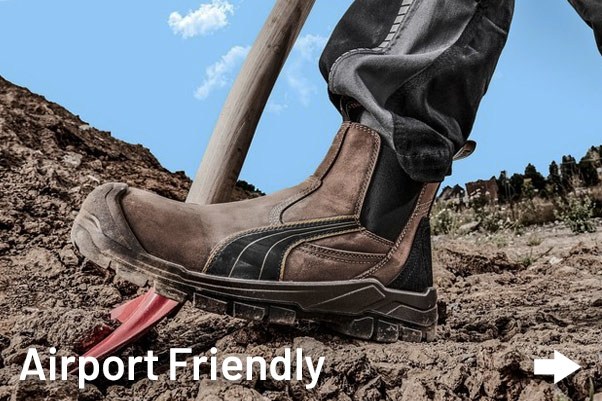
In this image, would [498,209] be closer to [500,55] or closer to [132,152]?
[132,152]

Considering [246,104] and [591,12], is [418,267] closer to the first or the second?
[591,12]

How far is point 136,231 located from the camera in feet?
5.16

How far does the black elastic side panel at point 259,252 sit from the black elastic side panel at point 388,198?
0.11 m

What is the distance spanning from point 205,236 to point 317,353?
1.13ft

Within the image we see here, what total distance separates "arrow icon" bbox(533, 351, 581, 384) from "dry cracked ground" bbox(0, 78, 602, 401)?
14mm

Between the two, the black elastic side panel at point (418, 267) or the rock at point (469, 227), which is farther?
the rock at point (469, 227)

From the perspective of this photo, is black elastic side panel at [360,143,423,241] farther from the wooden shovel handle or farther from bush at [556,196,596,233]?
bush at [556,196,596,233]

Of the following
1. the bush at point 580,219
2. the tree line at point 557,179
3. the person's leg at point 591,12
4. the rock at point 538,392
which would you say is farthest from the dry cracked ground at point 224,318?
the tree line at point 557,179

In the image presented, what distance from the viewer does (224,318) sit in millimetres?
1841

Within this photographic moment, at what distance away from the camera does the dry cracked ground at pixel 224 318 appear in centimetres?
146

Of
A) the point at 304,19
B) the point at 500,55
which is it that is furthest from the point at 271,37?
the point at 500,55

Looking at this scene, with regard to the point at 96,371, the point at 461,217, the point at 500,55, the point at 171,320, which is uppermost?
the point at 461,217

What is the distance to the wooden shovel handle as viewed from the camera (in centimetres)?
251

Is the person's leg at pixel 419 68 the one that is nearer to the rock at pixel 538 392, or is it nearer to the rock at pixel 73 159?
the rock at pixel 538 392
